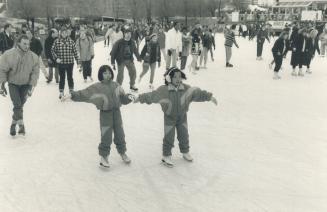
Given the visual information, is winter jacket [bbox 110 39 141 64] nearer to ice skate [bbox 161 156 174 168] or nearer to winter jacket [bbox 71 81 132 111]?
winter jacket [bbox 71 81 132 111]

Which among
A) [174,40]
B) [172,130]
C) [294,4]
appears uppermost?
[294,4]

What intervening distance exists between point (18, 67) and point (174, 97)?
2.22m

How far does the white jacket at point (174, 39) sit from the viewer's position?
1162 centimetres

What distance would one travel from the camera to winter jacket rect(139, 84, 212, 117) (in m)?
4.60

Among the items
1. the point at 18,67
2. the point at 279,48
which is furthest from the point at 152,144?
the point at 279,48

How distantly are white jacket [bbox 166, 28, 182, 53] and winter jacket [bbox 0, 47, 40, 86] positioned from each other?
21.1ft

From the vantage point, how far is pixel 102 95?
445 cm

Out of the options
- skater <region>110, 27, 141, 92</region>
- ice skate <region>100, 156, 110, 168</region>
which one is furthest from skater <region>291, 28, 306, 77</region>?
ice skate <region>100, 156, 110, 168</region>

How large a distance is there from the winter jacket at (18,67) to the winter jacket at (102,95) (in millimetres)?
1417

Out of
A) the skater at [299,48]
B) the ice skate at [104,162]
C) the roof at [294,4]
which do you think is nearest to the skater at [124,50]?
the ice skate at [104,162]

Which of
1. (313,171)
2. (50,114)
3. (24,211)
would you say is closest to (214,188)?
(313,171)

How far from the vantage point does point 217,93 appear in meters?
9.22

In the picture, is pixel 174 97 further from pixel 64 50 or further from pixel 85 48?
pixel 85 48

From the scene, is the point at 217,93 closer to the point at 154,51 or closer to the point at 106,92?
the point at 154,51
